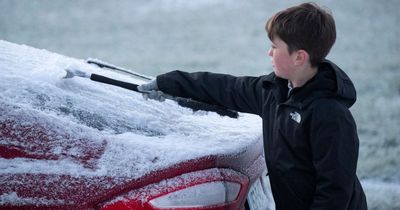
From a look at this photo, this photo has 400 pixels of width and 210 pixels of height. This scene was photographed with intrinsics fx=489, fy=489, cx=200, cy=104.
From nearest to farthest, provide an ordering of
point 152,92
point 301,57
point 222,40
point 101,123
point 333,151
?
1. point 333,151
2. point 301,57
3. point 101,123
4. point 152,92
5. point 222,40

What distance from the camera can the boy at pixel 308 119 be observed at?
1756 mm

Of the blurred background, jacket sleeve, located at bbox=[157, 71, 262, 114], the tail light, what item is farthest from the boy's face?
the blurred background

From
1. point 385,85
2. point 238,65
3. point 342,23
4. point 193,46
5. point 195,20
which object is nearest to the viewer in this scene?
point 385,85

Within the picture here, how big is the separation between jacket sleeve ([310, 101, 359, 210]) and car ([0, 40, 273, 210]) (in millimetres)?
320

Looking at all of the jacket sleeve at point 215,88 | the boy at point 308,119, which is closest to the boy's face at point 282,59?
the boy at point 308,119

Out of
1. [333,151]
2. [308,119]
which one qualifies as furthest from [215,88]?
[333,151]

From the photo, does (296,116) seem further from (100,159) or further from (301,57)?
(100,159)

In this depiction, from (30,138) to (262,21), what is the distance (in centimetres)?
966

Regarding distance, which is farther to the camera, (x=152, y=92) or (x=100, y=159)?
(x=152, y=92)

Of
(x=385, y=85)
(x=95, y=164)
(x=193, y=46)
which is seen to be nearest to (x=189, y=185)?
(x=95, y=164)

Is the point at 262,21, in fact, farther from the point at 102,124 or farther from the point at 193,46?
the point at 102,124

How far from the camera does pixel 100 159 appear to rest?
1773 millimetres

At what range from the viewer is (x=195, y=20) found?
1121 cm

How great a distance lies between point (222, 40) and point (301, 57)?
25.2 ft
